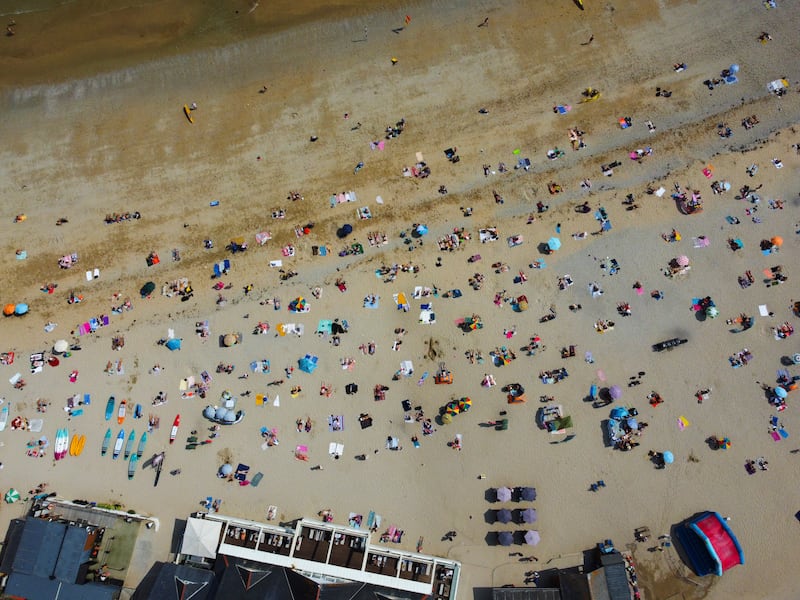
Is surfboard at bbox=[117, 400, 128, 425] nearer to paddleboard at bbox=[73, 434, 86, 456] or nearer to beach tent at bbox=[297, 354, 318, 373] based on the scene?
paddleboard at bbox=[73, 434, 86, 456]

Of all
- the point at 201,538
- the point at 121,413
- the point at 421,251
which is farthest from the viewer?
the point at 421,251

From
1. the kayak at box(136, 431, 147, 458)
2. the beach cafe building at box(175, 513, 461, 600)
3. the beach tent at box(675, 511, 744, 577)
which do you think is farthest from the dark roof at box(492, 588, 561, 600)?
the kayak at box(136, 431, 147, 458)

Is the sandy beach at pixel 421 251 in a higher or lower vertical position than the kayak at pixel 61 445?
higher

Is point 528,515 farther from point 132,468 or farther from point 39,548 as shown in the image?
point 39,548

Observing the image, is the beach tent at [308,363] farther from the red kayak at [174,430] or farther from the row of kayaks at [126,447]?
the row of kayaks at [126,447]

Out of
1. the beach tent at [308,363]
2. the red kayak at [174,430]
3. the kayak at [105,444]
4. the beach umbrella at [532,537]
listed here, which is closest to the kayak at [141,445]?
the red kayak at [174,430]

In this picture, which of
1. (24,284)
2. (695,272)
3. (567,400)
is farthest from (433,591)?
(24,284)

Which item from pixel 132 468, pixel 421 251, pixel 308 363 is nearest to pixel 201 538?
pixel 132 468

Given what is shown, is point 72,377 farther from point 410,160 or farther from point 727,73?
point 727,73
